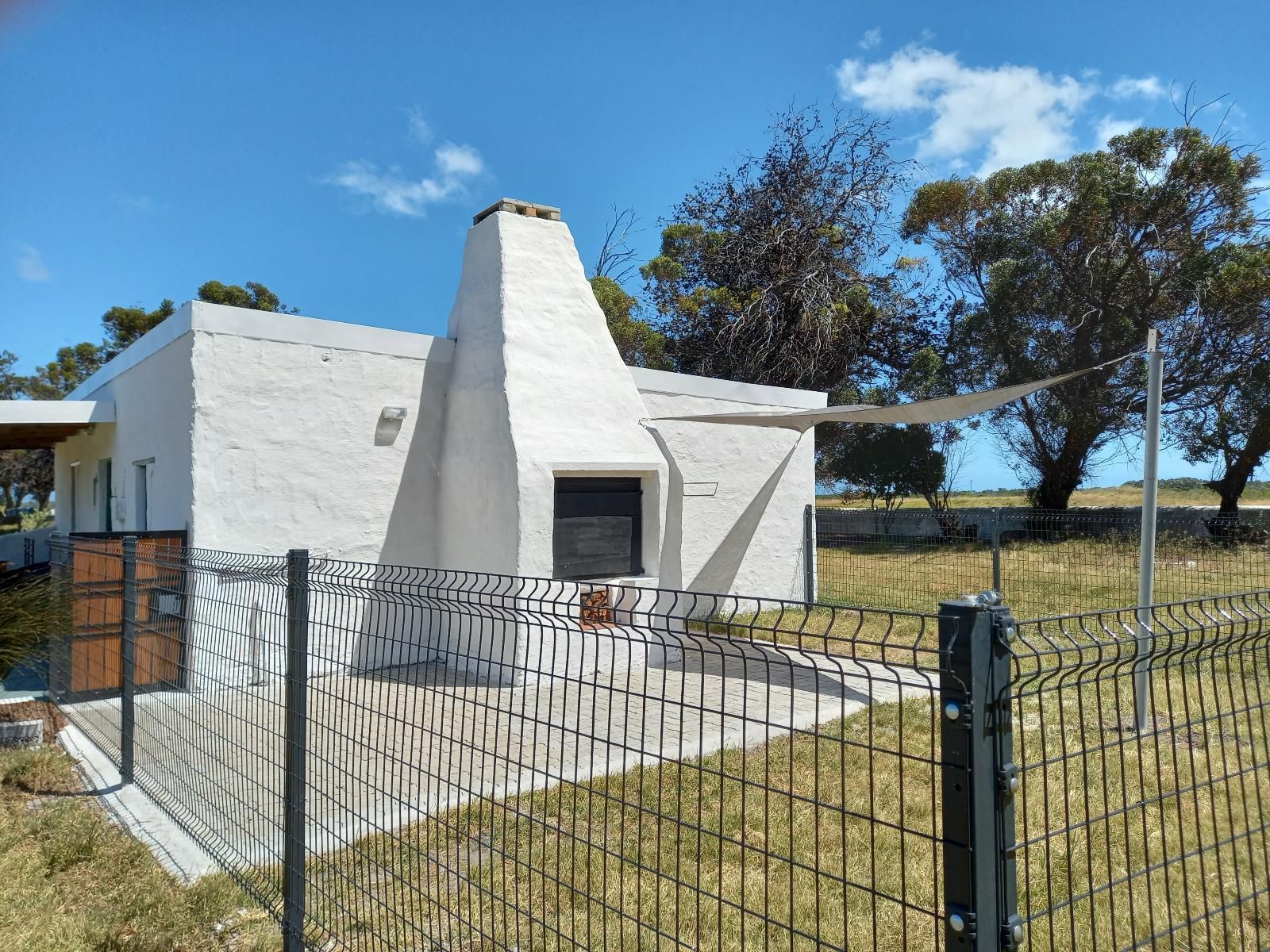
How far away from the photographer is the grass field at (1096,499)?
872 inches

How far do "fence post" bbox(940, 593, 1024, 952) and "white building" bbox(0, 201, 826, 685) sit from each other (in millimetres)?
6356

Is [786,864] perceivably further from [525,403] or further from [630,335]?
[630,335]

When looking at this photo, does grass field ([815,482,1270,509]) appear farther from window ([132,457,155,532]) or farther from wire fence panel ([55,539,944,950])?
wire fence panel ([55,539,944,950])

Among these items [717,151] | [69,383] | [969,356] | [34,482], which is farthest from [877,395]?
[34,482]

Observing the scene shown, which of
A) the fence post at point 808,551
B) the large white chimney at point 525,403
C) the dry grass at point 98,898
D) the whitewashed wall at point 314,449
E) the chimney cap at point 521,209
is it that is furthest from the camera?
the fence post at point 808,551

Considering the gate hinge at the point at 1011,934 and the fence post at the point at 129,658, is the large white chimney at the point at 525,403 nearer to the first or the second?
the fence post at the point at 129,658

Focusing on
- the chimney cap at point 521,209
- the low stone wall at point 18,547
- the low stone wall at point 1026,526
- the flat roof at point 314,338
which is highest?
the chimney cap at point 521,209

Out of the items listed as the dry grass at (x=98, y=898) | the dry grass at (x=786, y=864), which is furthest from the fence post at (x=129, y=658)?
the dry grass at (x=786, y=864)

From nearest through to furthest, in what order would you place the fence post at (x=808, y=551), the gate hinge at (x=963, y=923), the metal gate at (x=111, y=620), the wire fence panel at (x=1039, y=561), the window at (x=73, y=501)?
the gate hinge at (x=963, y=923) → the metal gate at (x=111, y=620) → the wire fence panel at (x=1039, y=561) → the fence post at (x=808, y=551) → the window at (x=73, y=501)

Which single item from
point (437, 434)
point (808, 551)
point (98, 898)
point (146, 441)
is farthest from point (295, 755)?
point (808, 551)

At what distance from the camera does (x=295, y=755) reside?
125 inches

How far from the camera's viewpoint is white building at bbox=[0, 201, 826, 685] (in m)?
7.54

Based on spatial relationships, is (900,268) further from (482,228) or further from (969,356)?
(482,228)

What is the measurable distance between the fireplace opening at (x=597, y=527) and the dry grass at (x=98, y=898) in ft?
14.8
